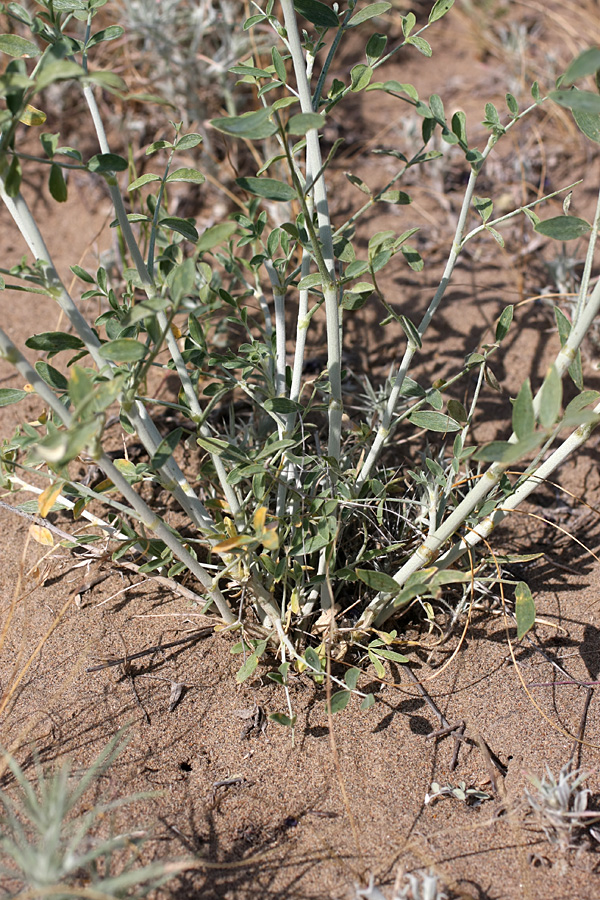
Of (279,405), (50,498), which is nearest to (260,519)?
(279,405)

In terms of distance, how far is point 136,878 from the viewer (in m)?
0.95

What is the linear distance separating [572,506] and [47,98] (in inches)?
103

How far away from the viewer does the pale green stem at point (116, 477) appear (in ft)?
3.32

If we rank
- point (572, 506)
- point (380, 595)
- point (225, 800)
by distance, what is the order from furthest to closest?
point (572, 506), point (380, 595), point (225, 800)

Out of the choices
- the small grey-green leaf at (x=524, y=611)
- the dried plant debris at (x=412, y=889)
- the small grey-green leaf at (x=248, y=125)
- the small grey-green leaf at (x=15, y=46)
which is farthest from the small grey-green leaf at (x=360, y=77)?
the dried plant debris at (x=412, y=889)

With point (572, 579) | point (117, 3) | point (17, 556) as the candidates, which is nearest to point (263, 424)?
point (17, 556)

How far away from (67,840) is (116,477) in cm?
61

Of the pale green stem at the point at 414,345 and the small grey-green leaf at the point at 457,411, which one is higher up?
the pale green stem at the point at 414,345

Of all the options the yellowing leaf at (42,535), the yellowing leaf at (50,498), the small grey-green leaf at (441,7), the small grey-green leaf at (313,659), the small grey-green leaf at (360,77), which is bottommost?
the small grey-green leaf at (313,659)

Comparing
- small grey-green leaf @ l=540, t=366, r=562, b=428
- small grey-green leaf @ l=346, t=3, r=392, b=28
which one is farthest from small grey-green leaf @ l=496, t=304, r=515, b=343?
small grey-green leaf @ l=346, t=3, r=392, b=28

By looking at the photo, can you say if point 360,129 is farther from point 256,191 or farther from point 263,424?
point 256,191

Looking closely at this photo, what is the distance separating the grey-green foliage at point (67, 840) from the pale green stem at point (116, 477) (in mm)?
321

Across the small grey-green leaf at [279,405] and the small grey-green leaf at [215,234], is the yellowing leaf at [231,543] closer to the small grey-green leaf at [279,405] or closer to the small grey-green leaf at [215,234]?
the small grey-green leaf at [279,405]

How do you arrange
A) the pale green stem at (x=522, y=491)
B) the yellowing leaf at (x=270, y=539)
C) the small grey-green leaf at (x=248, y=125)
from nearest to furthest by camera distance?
the small grey-green leaf at (x=248, y=125), the yellowing leaf at (x=270, y=539), the pale green stem at (x=522, y=491)
